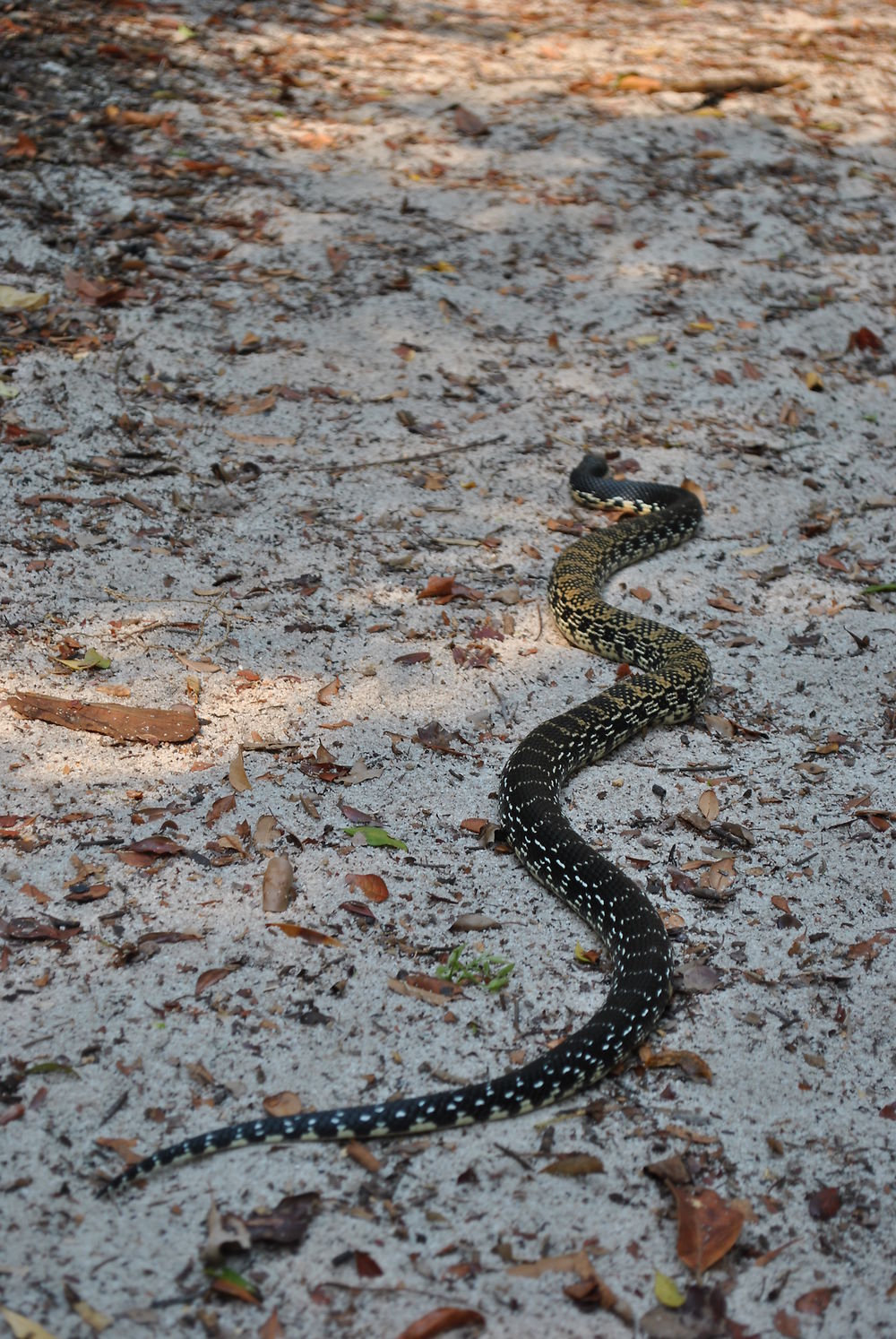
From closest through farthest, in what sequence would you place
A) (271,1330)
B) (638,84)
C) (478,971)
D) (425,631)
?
(271,1330) → (478,971) → (425,631) → (638,84)

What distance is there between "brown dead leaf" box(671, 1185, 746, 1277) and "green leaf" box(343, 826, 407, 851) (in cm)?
206

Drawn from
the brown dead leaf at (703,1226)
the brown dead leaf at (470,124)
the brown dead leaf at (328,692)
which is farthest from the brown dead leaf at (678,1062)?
the brown dead leaf at (470,124)

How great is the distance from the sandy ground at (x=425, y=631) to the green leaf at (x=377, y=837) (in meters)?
0.09

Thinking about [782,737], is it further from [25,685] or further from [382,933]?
[25,685]

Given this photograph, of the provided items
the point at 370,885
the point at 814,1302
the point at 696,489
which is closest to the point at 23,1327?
the point at 370,885

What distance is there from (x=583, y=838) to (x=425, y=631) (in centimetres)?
198

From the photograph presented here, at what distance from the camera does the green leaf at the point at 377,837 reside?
17.6 feet

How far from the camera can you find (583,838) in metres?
5.58

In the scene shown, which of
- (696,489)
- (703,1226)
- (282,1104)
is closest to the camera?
(703,1226)

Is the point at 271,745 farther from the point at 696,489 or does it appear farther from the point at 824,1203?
the point at 696,489

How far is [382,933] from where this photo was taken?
16.0ft

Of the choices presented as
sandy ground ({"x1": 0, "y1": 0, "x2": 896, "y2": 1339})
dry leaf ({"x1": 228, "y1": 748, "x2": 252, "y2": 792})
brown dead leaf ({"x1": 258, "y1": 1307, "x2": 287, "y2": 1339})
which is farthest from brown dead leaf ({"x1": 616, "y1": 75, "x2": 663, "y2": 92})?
brown dead leaf ({"x1": 258, "y1": 1307, "x2": 287, "y2": 1339})

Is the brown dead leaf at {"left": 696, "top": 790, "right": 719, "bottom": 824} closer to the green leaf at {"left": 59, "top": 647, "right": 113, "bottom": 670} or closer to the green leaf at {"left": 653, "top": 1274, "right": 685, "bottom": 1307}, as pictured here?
the green leaf at {"left": 653, "top": 1274, "right": 685, "bottom": 1307}

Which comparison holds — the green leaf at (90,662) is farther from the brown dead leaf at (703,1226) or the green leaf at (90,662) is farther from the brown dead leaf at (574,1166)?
the brown dead leaf at (703,1226)
